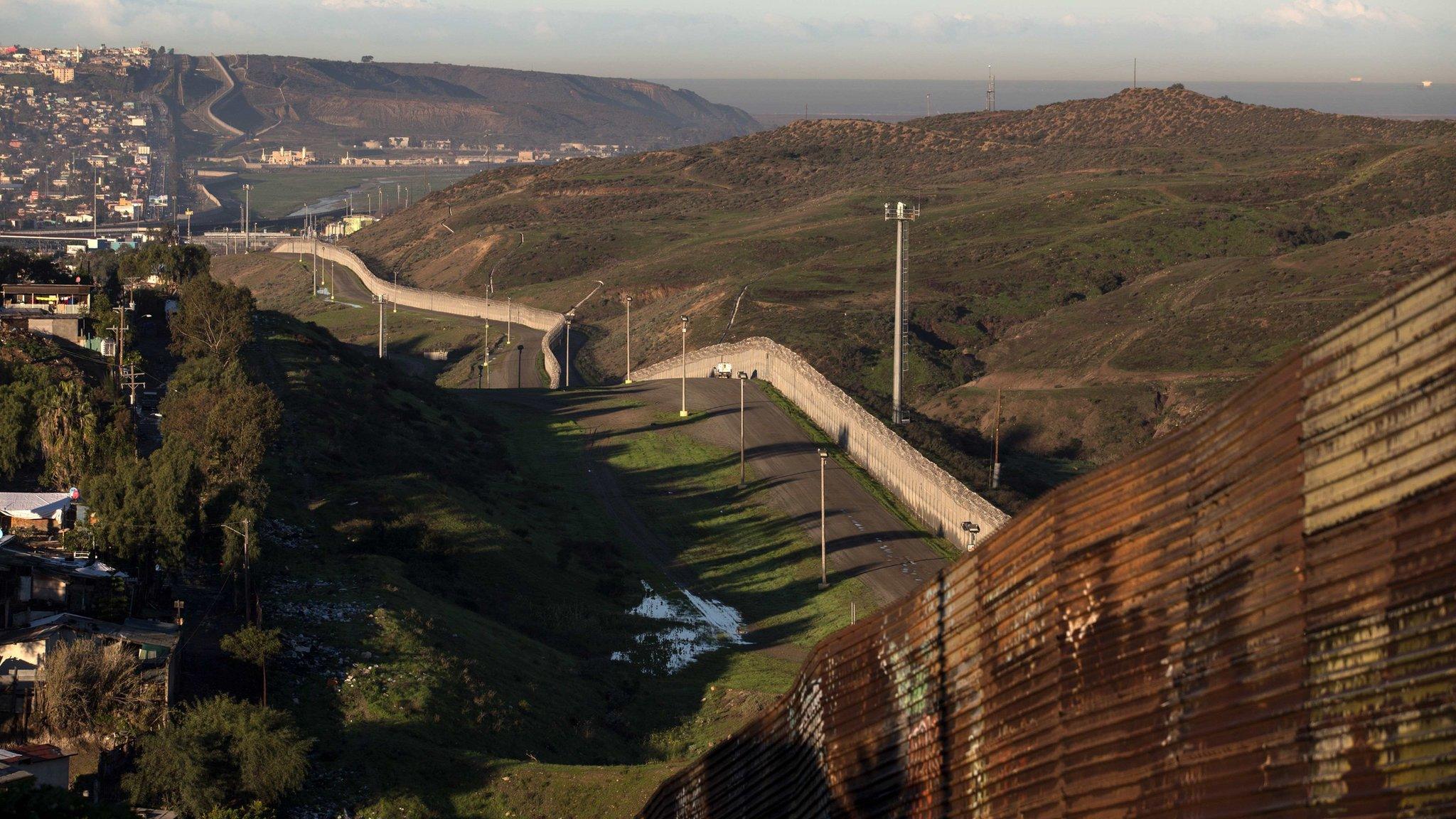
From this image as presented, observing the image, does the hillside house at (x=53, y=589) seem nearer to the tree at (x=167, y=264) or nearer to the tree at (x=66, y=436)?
the tree at (x=66, y=436)

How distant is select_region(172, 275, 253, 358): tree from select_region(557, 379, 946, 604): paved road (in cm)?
1860

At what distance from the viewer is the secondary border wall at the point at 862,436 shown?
61094 mm

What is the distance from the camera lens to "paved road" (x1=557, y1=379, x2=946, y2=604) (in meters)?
59.9

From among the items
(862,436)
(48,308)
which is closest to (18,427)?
(48,308)

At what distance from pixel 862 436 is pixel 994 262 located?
70.8m

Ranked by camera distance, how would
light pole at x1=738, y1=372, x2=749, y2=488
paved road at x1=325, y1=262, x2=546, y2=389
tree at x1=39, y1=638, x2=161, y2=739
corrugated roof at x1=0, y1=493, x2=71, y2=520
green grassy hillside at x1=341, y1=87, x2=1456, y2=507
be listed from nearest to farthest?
1. tree at x1=39, y1=638, x2=161, y2=739
2. corrugated roof at x1=0, y1=493, x2=71, y2=520
3. light pole at x1=738, y1=372, x2=749, y2=488
4. green grassy hillside at x1=341, y1=87, x2=1456, y2=507
5. paved road at x1=325, y1=262, x2=546, y2=389

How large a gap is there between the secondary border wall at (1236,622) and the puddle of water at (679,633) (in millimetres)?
39640

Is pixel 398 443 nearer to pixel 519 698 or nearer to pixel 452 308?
pixel 519 698

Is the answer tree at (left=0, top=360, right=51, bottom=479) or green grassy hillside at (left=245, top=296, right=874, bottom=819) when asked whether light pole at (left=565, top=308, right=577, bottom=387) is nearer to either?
green grassy hillside at (left=245, top=296, right=874, bottom=819)

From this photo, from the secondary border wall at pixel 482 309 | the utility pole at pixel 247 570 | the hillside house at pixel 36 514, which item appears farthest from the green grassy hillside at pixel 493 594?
the secondary border wall at pixel 482 309

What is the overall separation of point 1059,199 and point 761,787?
155 m

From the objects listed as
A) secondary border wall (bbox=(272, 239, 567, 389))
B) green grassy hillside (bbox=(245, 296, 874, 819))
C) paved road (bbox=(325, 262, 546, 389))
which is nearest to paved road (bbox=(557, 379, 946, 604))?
green grassy hillside (bbox=(245, 296, 874, 819))

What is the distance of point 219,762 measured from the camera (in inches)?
1153

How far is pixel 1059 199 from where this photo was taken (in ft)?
530
